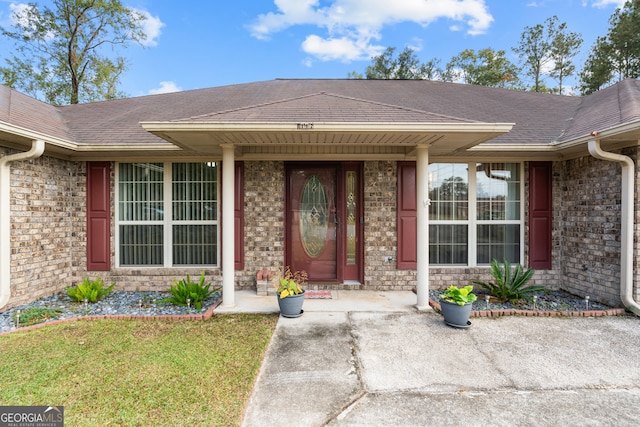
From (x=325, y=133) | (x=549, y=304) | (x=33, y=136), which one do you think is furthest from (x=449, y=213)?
(x=33, y=136)

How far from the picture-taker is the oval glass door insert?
5.41m

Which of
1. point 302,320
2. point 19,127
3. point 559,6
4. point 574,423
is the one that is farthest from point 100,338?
point 559,6

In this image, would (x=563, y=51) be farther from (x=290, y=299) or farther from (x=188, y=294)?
(x=188, y=294)

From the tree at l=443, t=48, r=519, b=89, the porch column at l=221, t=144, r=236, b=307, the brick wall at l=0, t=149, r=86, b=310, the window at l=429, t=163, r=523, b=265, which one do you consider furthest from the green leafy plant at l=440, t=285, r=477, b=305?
the tree at l=443, t=48, r=519, b=89

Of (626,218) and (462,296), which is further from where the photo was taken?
(626,218)

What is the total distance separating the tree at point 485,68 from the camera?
55.5 feet

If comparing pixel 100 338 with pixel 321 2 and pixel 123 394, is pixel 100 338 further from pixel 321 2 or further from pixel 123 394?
pixel 321 2

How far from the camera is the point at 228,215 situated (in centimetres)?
428

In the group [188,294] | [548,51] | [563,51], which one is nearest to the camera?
[188,294]

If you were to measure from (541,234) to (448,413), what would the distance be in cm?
440

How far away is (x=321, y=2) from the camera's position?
13.0 metres

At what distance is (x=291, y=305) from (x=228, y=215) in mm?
1501

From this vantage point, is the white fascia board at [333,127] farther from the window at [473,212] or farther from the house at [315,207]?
the window at [473,212]

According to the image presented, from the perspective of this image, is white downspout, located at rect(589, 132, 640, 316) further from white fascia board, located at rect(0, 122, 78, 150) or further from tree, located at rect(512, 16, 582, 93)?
tree, located at rect(512, 16, 582, 93)
